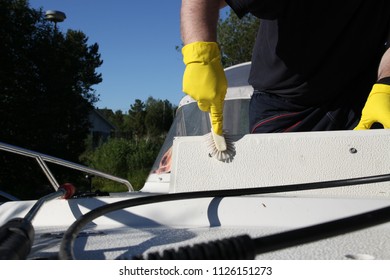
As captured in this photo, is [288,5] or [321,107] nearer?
[288,5]

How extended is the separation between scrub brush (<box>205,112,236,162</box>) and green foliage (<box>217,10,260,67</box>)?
1325cm

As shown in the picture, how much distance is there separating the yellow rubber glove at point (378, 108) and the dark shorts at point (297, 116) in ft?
1.15

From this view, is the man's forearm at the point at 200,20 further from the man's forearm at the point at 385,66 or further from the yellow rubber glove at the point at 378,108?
the man's forearm at the point at 385,66

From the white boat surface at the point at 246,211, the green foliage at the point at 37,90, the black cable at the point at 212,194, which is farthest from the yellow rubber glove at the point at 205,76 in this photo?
the green foliage at the point at 37,90

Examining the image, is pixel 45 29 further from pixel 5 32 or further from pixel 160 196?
pixel 160 196

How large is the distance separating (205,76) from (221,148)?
36 centimetres

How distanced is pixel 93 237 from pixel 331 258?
63 centimetres

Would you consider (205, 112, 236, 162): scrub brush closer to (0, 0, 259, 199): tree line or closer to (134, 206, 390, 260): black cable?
(134, 206, 390, 260): black cable

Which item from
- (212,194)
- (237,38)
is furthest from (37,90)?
(212,194)

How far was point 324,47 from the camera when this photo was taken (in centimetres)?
224

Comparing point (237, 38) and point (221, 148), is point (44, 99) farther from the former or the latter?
point (221, 148)

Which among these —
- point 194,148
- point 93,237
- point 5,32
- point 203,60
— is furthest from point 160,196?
point 5,32

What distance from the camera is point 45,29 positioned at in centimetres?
1522

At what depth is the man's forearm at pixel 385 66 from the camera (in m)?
2.14
